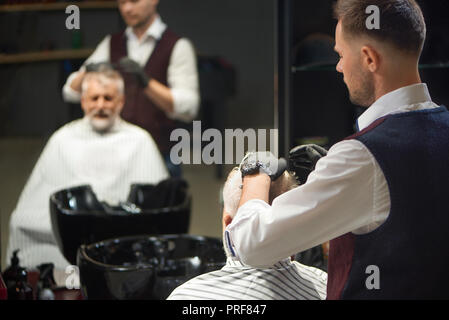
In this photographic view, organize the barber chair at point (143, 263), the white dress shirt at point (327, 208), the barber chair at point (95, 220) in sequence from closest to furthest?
1. the white dress shirt at point (327, 208)
2. the barber chair at point (143, 263)
3. the barber chair at point (95, 220)

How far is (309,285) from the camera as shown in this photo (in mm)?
1602

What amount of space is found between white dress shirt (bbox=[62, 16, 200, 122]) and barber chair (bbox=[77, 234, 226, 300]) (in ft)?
3.88

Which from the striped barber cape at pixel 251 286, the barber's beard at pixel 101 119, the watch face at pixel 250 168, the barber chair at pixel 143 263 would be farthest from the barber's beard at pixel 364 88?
the barber's beard at pixel 101 119

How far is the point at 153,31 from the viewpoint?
3.29 meters

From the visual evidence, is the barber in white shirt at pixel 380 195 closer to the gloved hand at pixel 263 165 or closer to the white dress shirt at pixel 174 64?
the gloved hand at pixel 263 165

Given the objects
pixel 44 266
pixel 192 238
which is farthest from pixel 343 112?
pixel 44 266

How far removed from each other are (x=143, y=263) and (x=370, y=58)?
4.11 feet

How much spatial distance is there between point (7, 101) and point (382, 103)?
7.68 feet

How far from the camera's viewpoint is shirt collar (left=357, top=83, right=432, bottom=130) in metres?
1.39

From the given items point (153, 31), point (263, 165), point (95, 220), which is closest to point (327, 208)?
point (263, 165)

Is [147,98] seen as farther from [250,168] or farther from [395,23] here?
[395,23]

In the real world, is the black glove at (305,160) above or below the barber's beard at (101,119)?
below

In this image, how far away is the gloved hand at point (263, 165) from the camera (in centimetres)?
149

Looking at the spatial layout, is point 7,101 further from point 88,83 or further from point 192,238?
point 192,238
